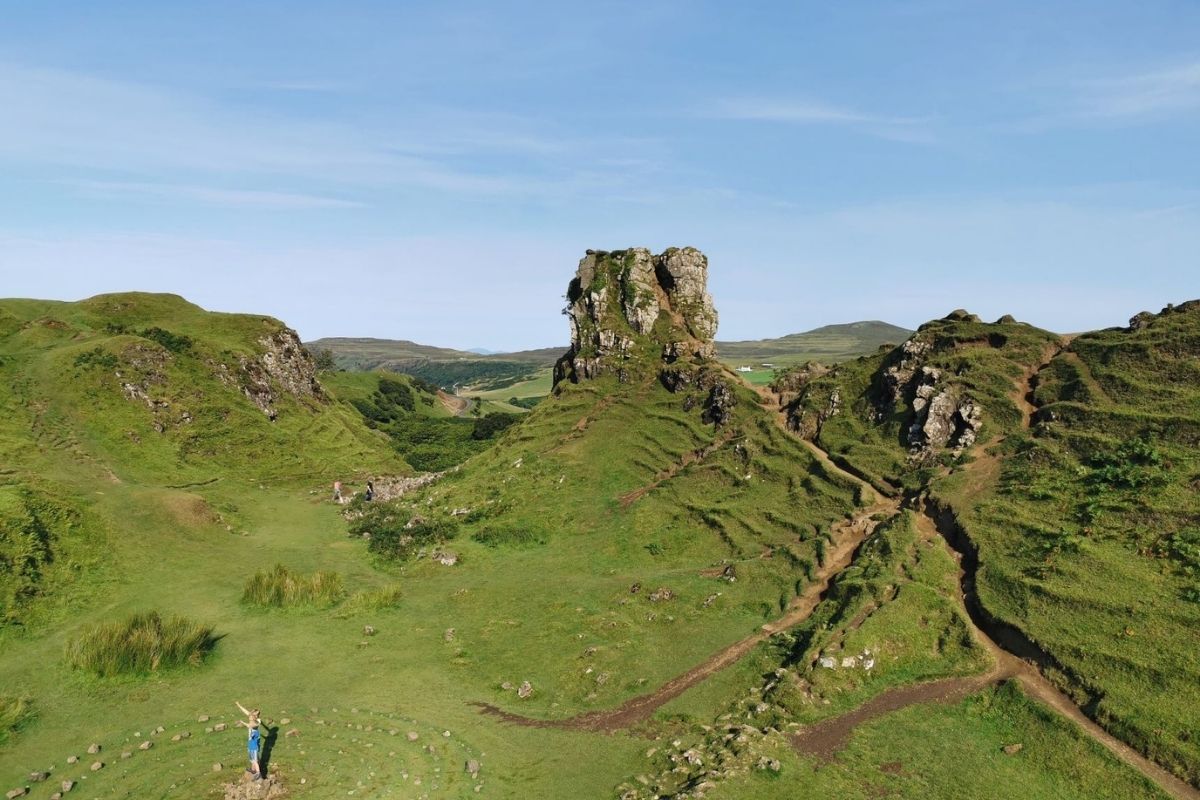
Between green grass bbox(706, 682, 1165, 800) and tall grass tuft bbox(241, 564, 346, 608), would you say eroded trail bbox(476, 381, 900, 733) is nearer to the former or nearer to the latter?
green grass bbox(706, 682, 1165, 800)

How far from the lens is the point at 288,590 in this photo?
41.8m

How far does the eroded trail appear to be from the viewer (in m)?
30.1

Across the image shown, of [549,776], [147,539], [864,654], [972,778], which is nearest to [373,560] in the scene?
[147,539]

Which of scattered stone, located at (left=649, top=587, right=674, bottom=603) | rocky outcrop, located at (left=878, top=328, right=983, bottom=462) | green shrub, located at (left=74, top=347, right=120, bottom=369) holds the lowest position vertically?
scattered stone, located at (left=649, top=587, right=674, bottom=603)

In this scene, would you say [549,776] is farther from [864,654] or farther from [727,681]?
[864,654]

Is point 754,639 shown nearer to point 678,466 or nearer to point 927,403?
point 927,403

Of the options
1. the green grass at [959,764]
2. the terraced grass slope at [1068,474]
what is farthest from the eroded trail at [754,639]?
the green grass at [959,764]

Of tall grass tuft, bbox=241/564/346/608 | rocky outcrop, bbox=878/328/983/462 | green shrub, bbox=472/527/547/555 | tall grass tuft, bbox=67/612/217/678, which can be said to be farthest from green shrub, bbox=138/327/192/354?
rocky outcrop, bbox=878/328/983/462

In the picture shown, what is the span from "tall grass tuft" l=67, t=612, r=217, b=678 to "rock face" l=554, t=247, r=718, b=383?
4653 centimetres

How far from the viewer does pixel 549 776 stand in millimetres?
25922

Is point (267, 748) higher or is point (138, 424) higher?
point (138, 424)

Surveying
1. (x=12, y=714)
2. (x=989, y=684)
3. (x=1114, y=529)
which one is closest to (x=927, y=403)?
(x=1114, y=529)

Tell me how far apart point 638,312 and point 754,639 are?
45484 millimetres

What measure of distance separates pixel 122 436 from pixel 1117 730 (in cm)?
8027
